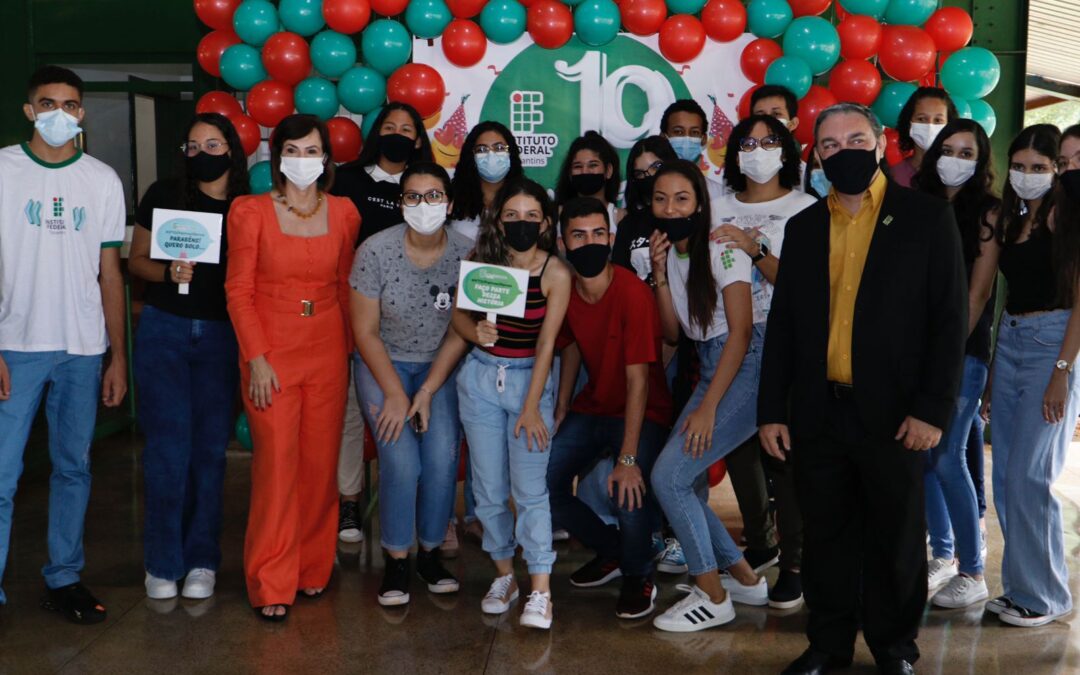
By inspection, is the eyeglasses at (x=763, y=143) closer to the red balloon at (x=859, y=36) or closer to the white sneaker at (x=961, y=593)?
the white sneaker at (x=961, y=593)

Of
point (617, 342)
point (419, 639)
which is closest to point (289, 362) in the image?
point (419, 639)

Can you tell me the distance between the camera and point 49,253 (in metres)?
3.70

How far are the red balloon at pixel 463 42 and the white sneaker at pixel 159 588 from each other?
3250mm

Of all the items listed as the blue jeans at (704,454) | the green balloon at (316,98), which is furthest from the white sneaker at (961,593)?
the green balloon at (316,98)

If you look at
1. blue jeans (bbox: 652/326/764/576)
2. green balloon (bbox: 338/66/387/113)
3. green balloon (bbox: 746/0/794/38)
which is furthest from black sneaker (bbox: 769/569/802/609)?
green balloon (bbox: 338/66/387/113)

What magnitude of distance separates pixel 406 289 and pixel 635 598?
1.43 m

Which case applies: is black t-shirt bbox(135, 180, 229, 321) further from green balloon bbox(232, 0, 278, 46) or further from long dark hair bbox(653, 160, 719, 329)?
green balloon bbox(232, 0, 278, 46)

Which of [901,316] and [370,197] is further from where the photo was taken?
[370,197]

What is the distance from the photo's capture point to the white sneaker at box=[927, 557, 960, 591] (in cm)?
416

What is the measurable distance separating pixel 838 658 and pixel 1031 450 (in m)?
1.03

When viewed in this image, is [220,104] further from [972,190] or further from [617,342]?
[972,190]

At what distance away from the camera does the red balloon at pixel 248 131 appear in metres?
5.74

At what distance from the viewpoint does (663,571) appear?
4.39 m

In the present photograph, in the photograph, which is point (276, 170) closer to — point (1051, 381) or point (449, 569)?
point (449, 569)
